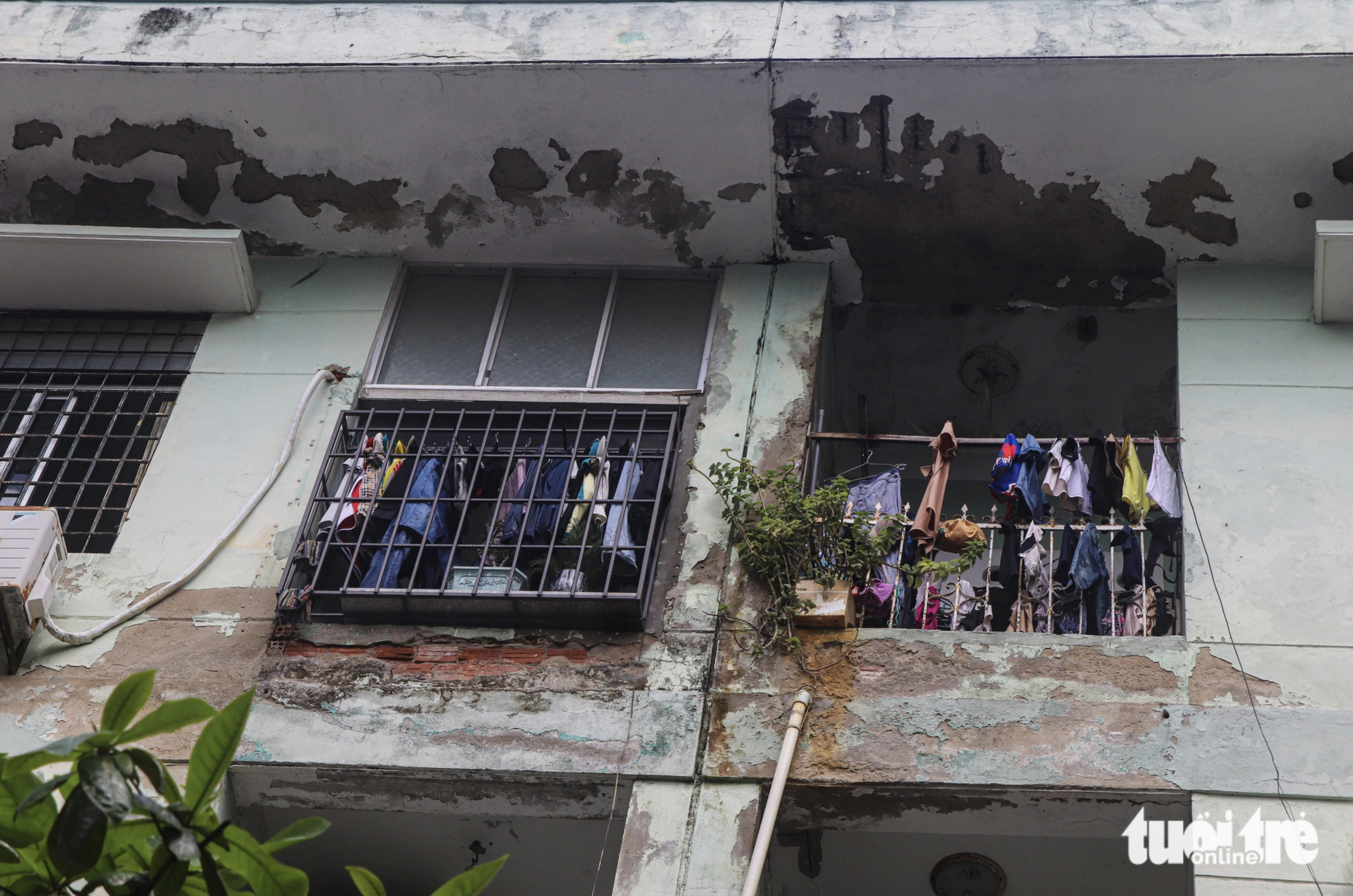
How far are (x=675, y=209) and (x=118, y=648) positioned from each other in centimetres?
400

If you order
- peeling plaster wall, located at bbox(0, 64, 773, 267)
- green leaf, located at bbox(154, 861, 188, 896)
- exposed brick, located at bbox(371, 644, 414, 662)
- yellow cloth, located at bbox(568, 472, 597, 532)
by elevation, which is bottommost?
green leaf, located at bbox(154, 861, 188, 896)

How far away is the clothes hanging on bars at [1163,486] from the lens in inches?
284

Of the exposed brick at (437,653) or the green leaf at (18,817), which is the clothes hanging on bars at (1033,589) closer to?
the exposed brick at (437,653)

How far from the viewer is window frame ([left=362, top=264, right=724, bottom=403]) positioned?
8.30 metres

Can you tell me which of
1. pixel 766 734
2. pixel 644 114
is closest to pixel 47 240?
pixel 644 114

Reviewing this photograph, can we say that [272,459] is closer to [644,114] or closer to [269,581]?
[269,581]

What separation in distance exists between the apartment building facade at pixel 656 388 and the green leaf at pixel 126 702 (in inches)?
133

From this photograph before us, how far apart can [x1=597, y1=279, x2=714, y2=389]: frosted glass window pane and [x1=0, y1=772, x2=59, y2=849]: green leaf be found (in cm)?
561

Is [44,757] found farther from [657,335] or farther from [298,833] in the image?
[657,335]

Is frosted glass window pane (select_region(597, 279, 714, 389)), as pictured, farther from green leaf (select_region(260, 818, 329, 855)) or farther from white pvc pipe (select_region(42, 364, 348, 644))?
green leaf (select_region(260, 818, 329, 855))

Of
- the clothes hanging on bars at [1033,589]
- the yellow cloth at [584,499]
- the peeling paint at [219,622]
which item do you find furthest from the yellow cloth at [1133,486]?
the peeling paint at [219,622]

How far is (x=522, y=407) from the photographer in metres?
8.30

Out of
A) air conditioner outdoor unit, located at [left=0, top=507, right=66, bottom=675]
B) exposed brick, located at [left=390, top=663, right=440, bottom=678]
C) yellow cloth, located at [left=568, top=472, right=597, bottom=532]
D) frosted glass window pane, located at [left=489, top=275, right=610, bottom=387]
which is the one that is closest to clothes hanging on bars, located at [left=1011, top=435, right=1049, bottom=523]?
yellow cloth, located at [left=568, top=472, right=597, bottom=532]

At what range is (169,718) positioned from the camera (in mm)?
2885
